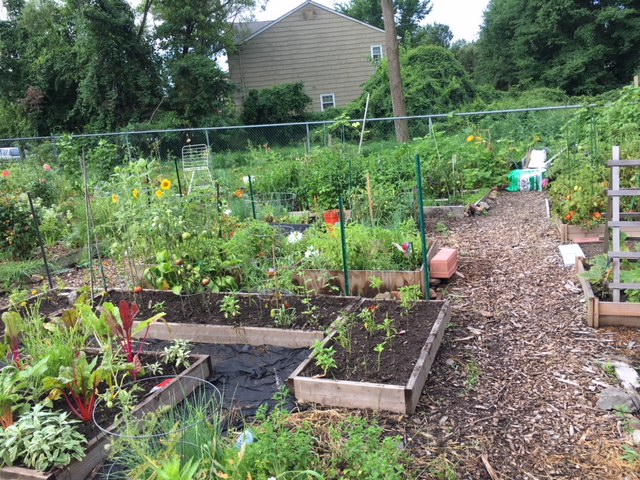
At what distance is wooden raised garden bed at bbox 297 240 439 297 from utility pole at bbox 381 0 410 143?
293 inches

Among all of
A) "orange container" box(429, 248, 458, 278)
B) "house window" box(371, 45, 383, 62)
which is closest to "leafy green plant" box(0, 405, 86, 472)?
"orange container" box(429, 248, 458, 278)

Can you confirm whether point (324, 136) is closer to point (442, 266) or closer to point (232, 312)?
point (442, 266)

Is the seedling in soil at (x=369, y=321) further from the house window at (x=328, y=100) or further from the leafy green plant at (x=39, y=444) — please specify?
the house window at (x=328, y=100)

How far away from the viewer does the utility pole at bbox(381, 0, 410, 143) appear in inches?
448

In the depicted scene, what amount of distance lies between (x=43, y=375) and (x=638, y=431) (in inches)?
130

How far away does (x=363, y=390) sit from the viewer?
3.01 meters

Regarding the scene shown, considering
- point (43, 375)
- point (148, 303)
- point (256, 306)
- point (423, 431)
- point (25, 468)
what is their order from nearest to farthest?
point (25, 468) < point (423, 431) < point (43, 375) < point (256, 306) < point (148, 303)

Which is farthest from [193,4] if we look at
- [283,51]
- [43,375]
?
[43,375]

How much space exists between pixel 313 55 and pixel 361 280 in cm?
1894

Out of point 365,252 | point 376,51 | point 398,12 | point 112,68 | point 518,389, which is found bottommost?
point 518,389

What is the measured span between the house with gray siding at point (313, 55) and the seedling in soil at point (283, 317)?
1861 cm

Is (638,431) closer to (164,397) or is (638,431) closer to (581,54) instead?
(164,397)

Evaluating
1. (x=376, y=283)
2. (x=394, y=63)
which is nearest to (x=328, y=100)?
(x=394, y=63)

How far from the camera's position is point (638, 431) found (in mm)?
2629
